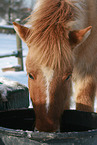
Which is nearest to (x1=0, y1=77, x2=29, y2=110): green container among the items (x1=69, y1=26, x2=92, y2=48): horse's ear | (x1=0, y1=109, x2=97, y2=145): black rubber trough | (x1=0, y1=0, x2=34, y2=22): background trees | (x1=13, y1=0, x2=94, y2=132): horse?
(x1=0, y1=109, x2=97, y2=145): black rubber trough

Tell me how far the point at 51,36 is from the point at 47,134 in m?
0.73

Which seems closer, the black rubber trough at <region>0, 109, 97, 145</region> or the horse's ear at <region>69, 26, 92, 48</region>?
the black rubber trough at <region>0, 109, 97, 145</region>

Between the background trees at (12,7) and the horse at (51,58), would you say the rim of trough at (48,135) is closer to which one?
the horse at (51,58)

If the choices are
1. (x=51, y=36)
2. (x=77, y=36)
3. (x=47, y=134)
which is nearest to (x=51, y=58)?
(x=51, y=36)

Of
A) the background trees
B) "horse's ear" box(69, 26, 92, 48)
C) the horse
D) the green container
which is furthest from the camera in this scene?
the background trees

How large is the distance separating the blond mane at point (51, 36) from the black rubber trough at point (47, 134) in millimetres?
432

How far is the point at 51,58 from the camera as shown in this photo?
1.25m

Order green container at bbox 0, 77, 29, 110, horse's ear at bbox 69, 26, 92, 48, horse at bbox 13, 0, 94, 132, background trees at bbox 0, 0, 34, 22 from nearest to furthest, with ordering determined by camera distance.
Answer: horse at bbox 13, 0, 94, 132
horse's ear at bbox 69, 26, 92, 48
green container at bbox 0, 77, 29, 110
background trees at bbox 0, 0, 34, 22

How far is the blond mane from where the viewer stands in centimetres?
126

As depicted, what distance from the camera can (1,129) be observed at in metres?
0.90

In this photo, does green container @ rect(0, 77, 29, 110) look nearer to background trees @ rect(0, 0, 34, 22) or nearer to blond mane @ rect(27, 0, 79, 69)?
blond mane @ rect(27, 0, 79, 69)

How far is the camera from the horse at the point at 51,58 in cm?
119

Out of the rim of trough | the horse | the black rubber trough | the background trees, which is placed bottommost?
the black rubber trough

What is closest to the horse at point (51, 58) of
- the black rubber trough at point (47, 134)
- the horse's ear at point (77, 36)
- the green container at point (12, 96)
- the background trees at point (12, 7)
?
the horse's ear at point (77, 36)
